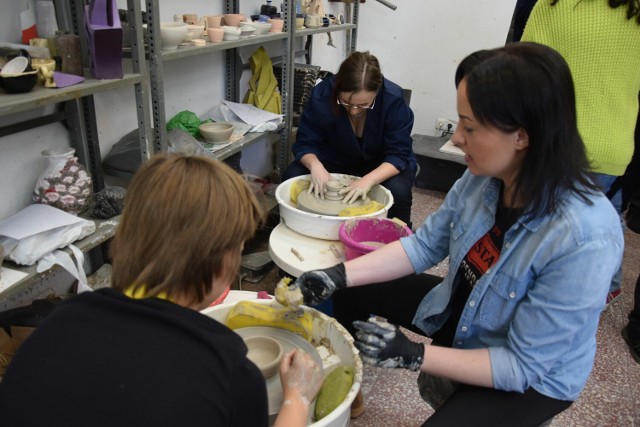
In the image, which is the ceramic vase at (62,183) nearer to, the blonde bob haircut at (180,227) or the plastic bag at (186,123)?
the plastic bag at (186,123)

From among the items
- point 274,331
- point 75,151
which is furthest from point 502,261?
point 75,151

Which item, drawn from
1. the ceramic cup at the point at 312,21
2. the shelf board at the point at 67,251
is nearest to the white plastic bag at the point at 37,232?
the shelf board at the point at 67,251

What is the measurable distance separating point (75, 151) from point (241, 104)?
1.03 meters

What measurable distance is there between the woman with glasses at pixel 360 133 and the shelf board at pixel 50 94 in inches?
31.9

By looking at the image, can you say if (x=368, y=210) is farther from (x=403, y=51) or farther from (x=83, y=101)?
(x=403, y=51)

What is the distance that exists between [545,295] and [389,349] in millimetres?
330

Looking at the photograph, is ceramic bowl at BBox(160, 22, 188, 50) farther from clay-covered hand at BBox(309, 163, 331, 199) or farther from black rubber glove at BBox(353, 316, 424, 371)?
→ black rubber glove at BBox(353, 316, 424, 371)

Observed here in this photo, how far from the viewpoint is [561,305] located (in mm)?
959

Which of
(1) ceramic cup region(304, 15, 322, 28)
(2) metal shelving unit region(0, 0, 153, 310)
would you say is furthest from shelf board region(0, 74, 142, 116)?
(1) ceramic cup region(304, 15, 322, 28)

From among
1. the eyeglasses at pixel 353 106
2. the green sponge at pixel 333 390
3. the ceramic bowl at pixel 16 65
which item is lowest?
the green sponge at pixel 333 390

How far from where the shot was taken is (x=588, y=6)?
57.1 inches

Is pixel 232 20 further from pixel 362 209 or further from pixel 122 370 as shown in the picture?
pixel 122 370

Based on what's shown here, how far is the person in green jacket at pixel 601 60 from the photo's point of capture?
145cm

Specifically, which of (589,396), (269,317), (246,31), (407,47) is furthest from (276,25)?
(589,396)
